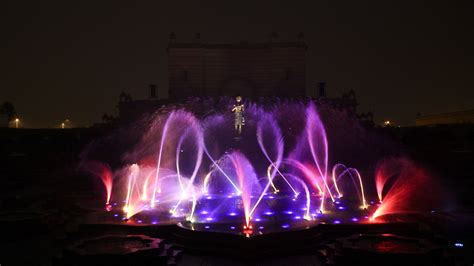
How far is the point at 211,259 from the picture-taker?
10.7m

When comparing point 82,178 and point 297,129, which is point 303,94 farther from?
point 82,178

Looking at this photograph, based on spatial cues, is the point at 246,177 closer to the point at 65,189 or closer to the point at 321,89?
the point at 65,189

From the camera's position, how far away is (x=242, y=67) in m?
44.2

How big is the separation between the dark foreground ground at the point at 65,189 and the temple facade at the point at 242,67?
46.7ft

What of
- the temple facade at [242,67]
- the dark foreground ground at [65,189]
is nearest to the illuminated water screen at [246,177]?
the dark foreground ground at [65,189]

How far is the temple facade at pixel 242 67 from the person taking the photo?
4397 centimetres

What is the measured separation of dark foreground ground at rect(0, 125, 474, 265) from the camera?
11438 millimetres

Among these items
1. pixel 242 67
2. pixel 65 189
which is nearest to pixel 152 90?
pixel 242 67

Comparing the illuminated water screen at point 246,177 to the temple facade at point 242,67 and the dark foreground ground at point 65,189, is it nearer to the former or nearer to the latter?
the dark foreground ground at point 65,189

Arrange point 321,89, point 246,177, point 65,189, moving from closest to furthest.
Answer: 1. point 246,177
2. point 65,189
3. point 321,89

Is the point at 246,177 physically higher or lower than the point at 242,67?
lower

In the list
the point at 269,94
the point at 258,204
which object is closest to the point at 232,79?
the point at 269,94

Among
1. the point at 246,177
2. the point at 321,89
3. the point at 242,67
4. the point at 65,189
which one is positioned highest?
the point at 242,67

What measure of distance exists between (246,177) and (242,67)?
24243 mm
